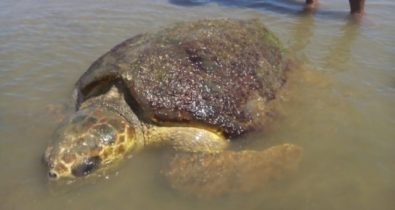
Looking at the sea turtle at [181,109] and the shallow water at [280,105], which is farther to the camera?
the sea turtle at [181,109]

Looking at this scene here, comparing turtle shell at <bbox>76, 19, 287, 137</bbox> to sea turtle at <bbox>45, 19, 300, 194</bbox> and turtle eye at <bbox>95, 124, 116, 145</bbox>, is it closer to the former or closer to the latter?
sea turtle at <bbox>45, 19, 300, 194</bbox>

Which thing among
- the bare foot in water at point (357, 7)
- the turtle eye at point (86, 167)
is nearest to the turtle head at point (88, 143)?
the turtle eye at point (86, 167)

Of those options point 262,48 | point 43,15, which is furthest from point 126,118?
point 43,15

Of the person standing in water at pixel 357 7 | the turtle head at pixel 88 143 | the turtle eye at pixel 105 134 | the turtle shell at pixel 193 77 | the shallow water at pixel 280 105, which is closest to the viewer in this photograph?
the shallow water at pixel 280 105

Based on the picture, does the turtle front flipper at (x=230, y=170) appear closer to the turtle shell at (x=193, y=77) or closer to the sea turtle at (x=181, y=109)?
the sea turtle at (x=181, y=109)

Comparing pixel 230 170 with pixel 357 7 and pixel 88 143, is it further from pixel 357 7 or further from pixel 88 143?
pixel 357 7

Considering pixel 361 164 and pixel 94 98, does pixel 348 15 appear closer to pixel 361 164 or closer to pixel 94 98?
pixel 361 164

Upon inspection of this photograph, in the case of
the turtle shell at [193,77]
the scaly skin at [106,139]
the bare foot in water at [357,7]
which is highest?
the bare foot in water at [357,7]

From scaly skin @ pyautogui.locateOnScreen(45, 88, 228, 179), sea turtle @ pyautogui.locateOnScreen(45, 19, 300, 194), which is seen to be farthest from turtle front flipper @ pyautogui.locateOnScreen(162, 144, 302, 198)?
scaly skin @ pyautogui.locateOnScreen(45, 88, 228, 179)
